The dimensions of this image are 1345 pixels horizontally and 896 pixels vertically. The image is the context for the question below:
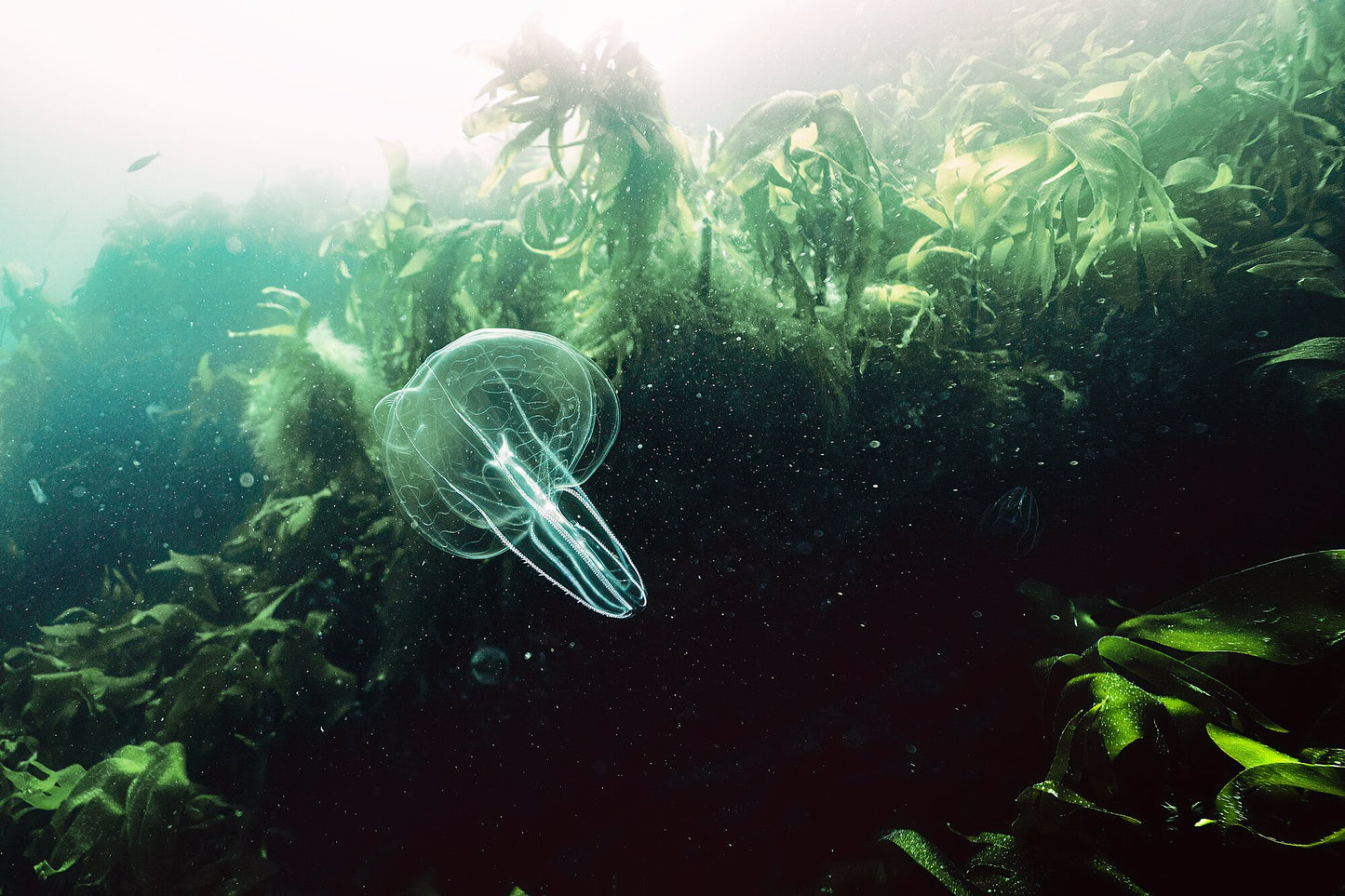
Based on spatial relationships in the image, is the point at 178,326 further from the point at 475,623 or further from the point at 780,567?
the point at 780,567

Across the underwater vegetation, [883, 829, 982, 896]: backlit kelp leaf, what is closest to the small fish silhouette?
the underwater vegetation

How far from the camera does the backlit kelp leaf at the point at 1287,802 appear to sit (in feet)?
1.36

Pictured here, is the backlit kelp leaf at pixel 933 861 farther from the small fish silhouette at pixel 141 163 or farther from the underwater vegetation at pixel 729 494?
Result: the small fish silhouette at pixel 141 163

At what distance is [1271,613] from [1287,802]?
191 millimetres

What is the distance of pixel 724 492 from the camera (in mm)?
691

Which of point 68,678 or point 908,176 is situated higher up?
point 908,176

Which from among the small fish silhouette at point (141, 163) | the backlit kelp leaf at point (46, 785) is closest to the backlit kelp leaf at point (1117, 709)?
the backlit kelp leaf at point (46, 785)

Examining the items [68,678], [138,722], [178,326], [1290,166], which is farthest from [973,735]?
[178,326]

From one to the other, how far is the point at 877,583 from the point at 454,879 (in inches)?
30.8

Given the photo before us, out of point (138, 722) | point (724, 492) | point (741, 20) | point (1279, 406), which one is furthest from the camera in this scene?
point (741, 20)

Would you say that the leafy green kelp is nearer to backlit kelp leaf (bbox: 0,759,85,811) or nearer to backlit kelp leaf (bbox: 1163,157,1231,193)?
backlit kelp leaf (bbox: 1163,157,1231,193)

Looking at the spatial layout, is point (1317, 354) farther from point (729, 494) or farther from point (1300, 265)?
point (729, 494)

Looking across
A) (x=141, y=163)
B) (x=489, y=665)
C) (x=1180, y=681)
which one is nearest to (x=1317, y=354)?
(x=1180, y=681)

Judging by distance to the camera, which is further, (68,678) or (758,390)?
(68,678)
